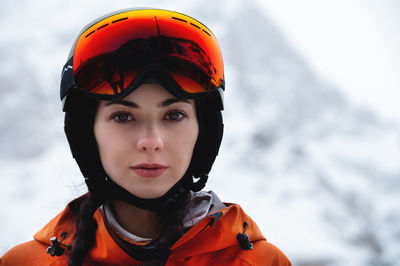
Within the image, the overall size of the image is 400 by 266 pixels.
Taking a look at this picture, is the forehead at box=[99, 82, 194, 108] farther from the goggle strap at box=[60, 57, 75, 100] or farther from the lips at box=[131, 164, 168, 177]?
the goggle strap at box=[60, 57, 75, 100]

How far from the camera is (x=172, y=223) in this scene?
1613 millimetres

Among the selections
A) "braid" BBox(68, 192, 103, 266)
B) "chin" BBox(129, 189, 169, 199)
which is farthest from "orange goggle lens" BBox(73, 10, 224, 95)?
"braid" BBox(68, 192, 103, 266)

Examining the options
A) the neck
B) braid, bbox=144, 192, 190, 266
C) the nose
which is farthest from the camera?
the neck

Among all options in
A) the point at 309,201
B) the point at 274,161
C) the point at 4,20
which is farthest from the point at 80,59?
the point at 4,20

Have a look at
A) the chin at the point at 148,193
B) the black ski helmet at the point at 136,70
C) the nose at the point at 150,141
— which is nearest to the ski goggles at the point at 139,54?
the black ski helmet at the point at 136,70

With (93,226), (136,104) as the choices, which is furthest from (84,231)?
(136,104)

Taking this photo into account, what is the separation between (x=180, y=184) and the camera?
177cm

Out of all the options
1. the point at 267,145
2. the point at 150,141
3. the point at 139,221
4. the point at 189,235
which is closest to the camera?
the point at 150,141

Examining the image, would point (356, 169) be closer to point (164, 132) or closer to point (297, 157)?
point (297, 157)

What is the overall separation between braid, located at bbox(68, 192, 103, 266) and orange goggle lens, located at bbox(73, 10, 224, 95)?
0.56 meters

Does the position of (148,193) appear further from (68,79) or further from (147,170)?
(68,79)

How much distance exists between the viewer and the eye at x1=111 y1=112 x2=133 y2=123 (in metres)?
1.48

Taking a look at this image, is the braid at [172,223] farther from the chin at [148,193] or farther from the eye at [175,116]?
the eye at [175,116]

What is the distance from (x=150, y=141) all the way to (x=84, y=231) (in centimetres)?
56
